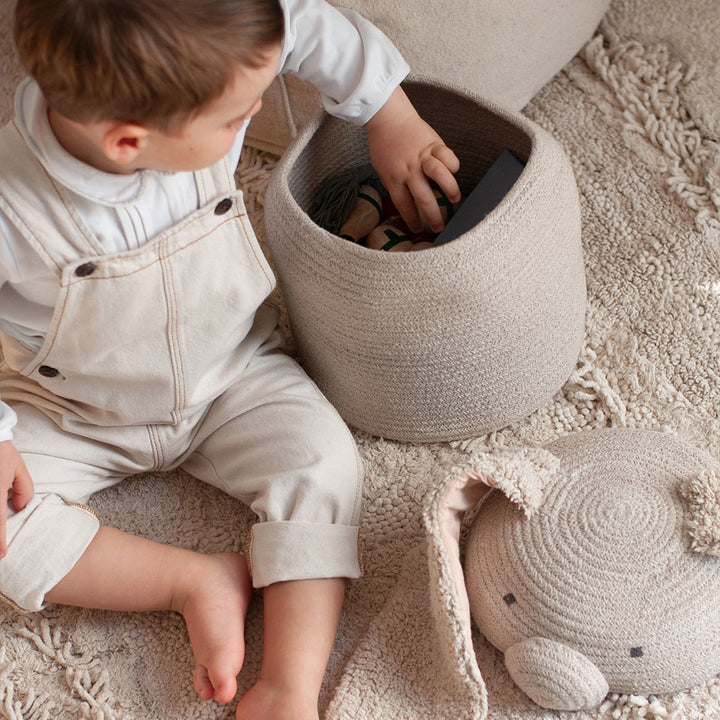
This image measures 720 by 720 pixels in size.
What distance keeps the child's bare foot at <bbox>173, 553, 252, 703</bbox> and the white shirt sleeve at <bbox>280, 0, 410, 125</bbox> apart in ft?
1.62

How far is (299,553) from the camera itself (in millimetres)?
856

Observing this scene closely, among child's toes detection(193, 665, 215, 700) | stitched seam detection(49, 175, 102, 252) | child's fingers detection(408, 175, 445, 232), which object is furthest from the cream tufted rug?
stitched seam detection(49, 175, 102, 252)

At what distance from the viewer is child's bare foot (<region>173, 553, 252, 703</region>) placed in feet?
2.72

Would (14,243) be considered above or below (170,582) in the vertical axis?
above

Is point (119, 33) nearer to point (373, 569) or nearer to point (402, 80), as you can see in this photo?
point (402, 80)

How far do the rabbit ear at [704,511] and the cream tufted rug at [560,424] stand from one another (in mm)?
143

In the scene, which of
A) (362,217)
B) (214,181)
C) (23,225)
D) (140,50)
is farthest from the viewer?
(362,217)

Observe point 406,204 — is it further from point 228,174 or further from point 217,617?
point 217,617

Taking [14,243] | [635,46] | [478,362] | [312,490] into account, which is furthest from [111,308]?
[635,46]

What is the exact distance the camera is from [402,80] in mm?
959

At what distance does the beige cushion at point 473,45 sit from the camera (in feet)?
3.44

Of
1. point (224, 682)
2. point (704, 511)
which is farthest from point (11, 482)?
point (704, 511)

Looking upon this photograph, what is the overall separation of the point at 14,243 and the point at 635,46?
2.95 ft

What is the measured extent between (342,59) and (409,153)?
121 millimetres
